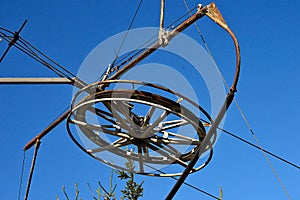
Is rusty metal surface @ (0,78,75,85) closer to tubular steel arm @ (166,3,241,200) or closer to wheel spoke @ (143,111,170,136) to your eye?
wheel spoke @ (143,111,170,136)

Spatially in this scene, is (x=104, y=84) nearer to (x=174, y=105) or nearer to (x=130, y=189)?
(x=174, y=105)

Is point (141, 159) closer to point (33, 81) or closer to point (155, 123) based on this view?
point (155, 123)

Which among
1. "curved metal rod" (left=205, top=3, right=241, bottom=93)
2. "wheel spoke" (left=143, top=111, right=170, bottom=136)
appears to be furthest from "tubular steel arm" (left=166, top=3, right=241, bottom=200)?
"wheel spoke" (left=143, top=111, right=170, bottom=136)

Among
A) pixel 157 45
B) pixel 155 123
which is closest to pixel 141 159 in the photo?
pixel 155 123

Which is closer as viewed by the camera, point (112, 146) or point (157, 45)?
point (157, 45)

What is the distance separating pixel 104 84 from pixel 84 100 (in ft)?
0.80

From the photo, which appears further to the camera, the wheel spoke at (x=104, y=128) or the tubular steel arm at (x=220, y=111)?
the wheel spoke at (x=104, y=128)

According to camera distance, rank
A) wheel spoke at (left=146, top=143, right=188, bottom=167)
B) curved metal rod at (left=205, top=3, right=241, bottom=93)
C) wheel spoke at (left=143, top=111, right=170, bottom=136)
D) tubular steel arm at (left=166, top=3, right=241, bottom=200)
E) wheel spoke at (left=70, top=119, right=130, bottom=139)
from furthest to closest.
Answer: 1. wheel spoke at (left=146, top=143, right=188, bottom=167)
2. wheel spoke at (left=70, top=119, right=130, bottom=139)
3. wheel spoke at (left=143, top=111, right=170, bottom=136)
4. curved metal rod at (left=205, top=3, right=241, bottom=93)
5. tubular steel arm at (left=166, top=3, right=241, bottom=200)

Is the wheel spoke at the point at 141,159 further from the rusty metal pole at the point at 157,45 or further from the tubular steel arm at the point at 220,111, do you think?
the tubular steel arm at the point at 220,111

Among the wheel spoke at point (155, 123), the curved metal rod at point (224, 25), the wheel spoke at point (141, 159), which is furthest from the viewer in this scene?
the wheel spoke at point (141, 159)

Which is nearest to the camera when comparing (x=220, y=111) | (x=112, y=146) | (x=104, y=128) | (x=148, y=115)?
(x=220, y=111)

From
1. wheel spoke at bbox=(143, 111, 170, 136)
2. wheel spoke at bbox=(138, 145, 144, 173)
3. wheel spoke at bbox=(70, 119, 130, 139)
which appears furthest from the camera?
wheel spoke at bbox=(138, 145, 144, 173)

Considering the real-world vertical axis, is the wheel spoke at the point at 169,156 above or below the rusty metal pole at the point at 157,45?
below

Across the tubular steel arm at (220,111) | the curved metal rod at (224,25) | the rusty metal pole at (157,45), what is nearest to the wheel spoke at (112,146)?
the rusty metal pole at (157,45)
